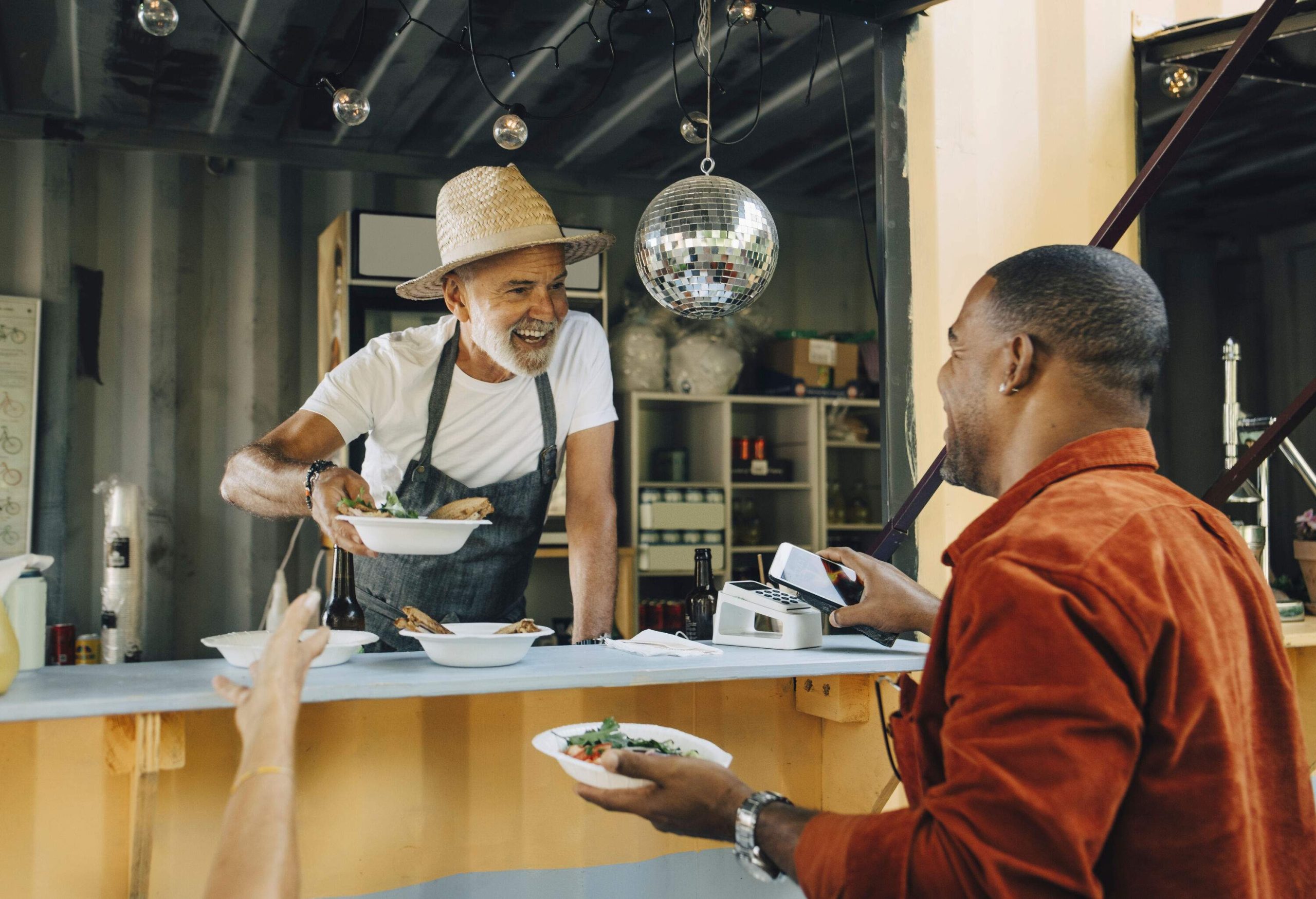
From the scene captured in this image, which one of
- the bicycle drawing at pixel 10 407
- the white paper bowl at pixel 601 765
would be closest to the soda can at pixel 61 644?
the bicycle drawing at pixel 10 407

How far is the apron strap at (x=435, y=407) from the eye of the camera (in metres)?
2.94

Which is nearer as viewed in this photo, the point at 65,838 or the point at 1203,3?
the point at 65,838

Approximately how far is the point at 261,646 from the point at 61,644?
9.49 feet

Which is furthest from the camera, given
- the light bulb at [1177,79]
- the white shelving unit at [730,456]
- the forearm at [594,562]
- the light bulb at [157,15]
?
the white shelving unit at [730,456]

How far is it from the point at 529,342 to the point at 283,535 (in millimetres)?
2359

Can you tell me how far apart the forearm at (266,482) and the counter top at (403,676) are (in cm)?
59

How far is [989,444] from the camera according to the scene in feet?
4.11

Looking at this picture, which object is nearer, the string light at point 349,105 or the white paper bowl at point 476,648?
the white paper bowl at point 476,648

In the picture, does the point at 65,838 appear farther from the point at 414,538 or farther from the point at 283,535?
the point at 283,535

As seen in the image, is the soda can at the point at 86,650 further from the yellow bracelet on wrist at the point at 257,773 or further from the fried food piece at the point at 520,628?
the yellow bracelet on wrist at the point at 257,773

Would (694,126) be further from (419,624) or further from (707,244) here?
(419,624)

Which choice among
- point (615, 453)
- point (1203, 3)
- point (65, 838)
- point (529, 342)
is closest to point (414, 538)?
point (65, 838)

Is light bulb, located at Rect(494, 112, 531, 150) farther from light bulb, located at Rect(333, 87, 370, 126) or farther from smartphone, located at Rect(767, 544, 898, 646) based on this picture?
smartphone, located at Rect(767, 544, 898, 646)

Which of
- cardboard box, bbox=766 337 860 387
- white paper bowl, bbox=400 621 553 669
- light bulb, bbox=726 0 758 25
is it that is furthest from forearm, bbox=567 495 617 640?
cardboard box, bbox=766 337 860 387
